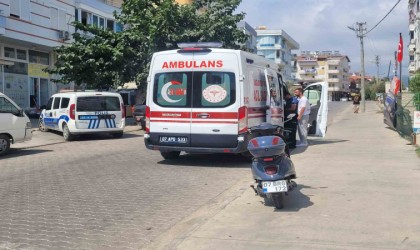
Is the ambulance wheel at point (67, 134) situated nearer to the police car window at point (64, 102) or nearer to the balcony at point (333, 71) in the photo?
the police car window at point (64, 102)

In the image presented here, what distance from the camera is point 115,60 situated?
23.6 m

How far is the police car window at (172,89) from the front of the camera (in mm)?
10898

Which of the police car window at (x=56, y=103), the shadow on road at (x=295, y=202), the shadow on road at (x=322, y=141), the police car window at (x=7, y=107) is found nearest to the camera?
the shadow on road at (x=295, y=202)

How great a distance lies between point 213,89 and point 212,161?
2.08 m

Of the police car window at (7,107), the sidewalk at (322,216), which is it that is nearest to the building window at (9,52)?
the police car window at (7,107)

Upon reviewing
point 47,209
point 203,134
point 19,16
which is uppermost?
point 19,16

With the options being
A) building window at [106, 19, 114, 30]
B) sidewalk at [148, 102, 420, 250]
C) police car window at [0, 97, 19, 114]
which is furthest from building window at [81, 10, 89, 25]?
sidewalk at [148, 102, 420, 250]

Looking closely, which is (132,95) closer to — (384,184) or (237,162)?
(237,162)

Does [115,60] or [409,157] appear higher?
[115,60]

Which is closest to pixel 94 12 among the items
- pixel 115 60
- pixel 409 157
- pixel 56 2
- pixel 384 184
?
pixel 56 2

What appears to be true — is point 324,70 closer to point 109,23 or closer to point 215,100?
point 109,23

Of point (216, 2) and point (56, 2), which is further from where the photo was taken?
point (56, 2)

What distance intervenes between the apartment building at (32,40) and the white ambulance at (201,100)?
46.5 ft

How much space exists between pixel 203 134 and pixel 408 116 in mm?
9160
